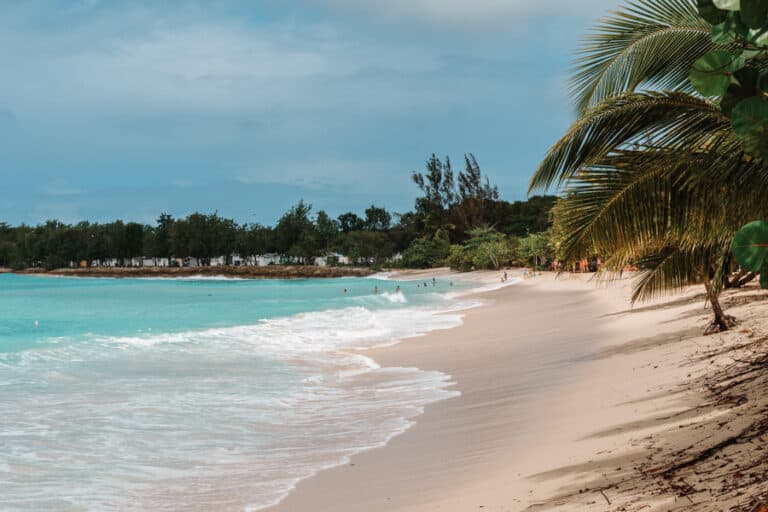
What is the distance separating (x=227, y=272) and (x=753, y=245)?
4110 inches

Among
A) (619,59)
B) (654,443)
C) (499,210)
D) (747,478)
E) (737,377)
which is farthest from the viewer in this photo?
(499,210)

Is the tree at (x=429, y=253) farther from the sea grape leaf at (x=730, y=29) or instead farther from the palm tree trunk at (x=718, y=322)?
the sea grape leaf at (x=730, y=29)

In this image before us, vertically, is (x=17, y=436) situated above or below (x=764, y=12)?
below

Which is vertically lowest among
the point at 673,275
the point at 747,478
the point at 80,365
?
the point at 80,365

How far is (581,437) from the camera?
5.53 meters

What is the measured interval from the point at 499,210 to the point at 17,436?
3215 inches

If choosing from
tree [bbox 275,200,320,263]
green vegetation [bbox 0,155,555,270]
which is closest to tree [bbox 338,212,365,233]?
green vegetation [bbox 0,155,555,270]

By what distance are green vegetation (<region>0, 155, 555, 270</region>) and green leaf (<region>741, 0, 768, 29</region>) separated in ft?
189

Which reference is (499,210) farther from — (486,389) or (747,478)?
(747,478)

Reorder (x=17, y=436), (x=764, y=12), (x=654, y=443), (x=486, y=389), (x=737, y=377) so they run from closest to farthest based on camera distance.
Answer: (x=764, y=12) < (x=654, y=443) < (x=737, y=377) < (x=17, y=436) < (x=486, y=389)

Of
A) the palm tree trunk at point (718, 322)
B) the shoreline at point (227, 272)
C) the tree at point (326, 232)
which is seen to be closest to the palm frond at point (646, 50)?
the palm tree trunk at point (718, 322)

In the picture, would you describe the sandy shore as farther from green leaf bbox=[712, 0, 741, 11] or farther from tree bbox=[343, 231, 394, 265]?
tree bbox=[343, 231, 394, 265]

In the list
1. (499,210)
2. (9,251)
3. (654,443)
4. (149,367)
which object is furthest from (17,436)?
(9,251)

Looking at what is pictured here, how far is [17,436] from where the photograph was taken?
7.98 metres
